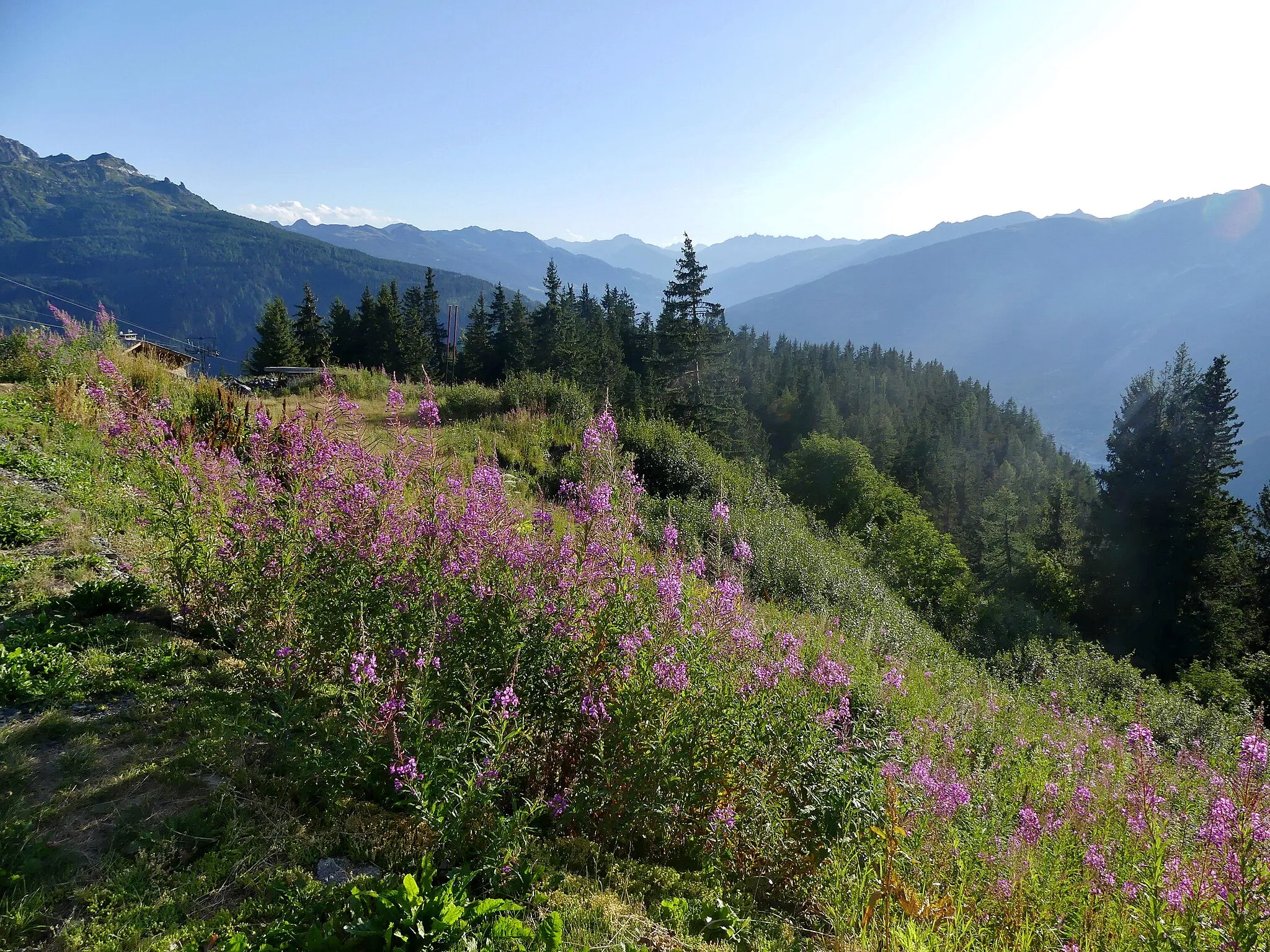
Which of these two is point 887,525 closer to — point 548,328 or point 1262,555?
point 1262,555

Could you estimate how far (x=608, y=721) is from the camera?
3062mm

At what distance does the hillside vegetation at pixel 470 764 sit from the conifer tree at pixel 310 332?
49978 millimetres

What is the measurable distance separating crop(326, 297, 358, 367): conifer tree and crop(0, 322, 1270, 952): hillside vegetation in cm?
5531

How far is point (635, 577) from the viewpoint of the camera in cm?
338

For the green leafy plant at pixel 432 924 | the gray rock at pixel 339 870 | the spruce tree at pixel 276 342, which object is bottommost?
the gray rock at pixel 339 870

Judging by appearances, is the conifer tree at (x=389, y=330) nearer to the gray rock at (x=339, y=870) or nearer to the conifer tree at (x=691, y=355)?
the conifer tree at (x=691, y=355)

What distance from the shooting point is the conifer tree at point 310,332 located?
48.6 metres

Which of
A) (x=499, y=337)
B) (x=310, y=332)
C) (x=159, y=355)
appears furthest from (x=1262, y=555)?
(x=310, y=332)

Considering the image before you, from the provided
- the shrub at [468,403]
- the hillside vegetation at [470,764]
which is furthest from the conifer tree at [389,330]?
the hillside vegetation at [470,764]

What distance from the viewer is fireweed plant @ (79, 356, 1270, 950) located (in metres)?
2.64

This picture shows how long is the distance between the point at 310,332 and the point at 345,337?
6.02 metres

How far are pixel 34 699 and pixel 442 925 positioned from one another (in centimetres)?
282

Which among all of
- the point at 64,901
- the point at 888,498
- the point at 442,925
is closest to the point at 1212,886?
the point at 442,925

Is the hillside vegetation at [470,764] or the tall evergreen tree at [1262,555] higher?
the hillside vegetation at [470,764]
